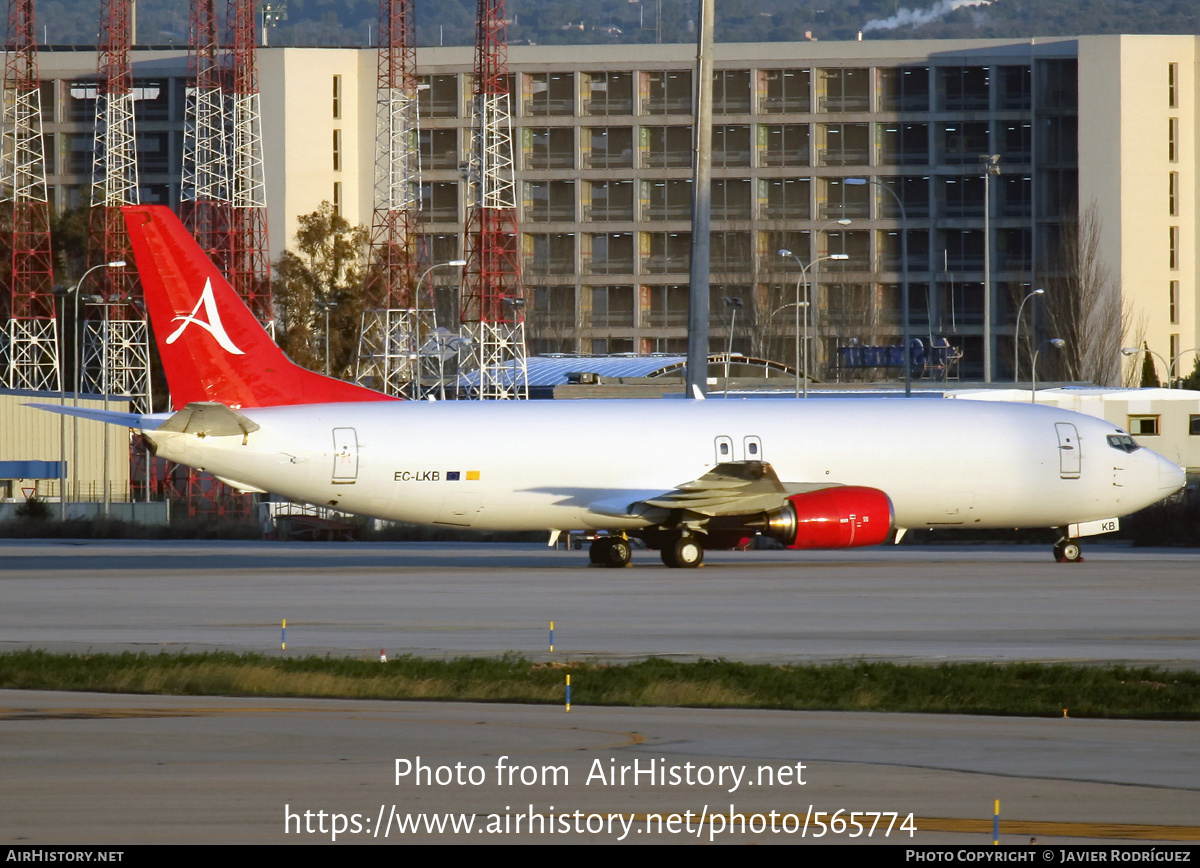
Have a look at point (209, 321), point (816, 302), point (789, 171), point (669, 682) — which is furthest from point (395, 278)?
point (669, 682)

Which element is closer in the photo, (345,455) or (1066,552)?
(345,455)

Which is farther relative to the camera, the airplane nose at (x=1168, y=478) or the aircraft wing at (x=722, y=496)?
the airplane nose at (x=1168, y=478)

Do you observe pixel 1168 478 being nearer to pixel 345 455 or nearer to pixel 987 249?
pixel 345 455

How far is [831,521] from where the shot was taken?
3378cm

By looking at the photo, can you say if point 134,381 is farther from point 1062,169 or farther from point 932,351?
point 1062,169

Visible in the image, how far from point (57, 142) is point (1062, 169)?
232 feet

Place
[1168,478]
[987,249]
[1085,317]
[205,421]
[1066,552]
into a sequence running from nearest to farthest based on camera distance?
[205,421], [1066,552], [1168,478], [987,249], [1085,317]

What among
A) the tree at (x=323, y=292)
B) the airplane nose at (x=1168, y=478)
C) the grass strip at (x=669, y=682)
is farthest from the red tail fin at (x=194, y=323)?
the tree at (x=323, y=292)

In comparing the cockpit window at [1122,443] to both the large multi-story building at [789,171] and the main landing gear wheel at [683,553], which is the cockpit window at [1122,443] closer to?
the main landing gear wheel at [683,553]

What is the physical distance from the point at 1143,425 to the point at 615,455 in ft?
133

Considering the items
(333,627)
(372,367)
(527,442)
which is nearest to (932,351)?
(372,367)

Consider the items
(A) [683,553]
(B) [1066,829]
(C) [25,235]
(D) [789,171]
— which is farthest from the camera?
(D) [789,171]

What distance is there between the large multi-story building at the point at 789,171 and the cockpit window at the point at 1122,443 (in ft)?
230

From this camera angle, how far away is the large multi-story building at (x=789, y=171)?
109 m
